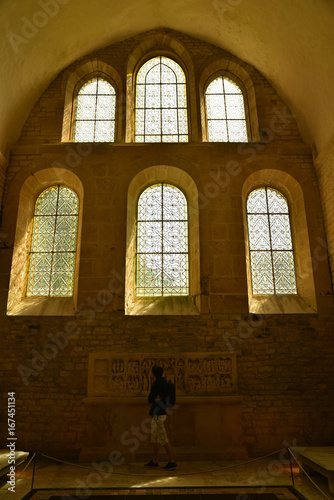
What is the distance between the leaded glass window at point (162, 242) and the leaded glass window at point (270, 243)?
140 cm

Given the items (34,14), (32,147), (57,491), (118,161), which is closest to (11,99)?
(32,147)

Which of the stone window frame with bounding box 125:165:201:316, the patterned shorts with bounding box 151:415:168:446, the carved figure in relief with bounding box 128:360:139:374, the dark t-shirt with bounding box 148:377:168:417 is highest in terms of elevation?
the stone window frame with bounding box 125:165:201:316

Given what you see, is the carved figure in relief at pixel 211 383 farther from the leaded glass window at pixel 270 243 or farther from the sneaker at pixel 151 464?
the leaded glass window at pixel 270 243

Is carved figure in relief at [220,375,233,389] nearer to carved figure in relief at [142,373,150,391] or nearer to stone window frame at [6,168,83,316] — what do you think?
carved figure in relief at [142,373,150,391]

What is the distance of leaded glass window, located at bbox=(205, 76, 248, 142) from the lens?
27.2ft

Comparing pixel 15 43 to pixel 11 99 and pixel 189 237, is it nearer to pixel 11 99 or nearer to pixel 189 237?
pixel 11 99

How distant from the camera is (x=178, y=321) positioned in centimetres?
655

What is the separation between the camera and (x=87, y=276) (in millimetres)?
6793

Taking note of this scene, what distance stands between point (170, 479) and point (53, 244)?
4.81 m

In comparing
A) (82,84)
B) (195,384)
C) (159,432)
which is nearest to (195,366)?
(195,384)

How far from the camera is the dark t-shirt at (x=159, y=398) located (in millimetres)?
4809

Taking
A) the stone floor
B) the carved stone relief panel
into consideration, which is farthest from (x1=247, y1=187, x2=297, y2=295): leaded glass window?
the stone floor

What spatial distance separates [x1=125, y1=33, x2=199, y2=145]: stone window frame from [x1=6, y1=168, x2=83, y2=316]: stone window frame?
174 cm

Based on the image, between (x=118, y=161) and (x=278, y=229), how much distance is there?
11.8 ft
